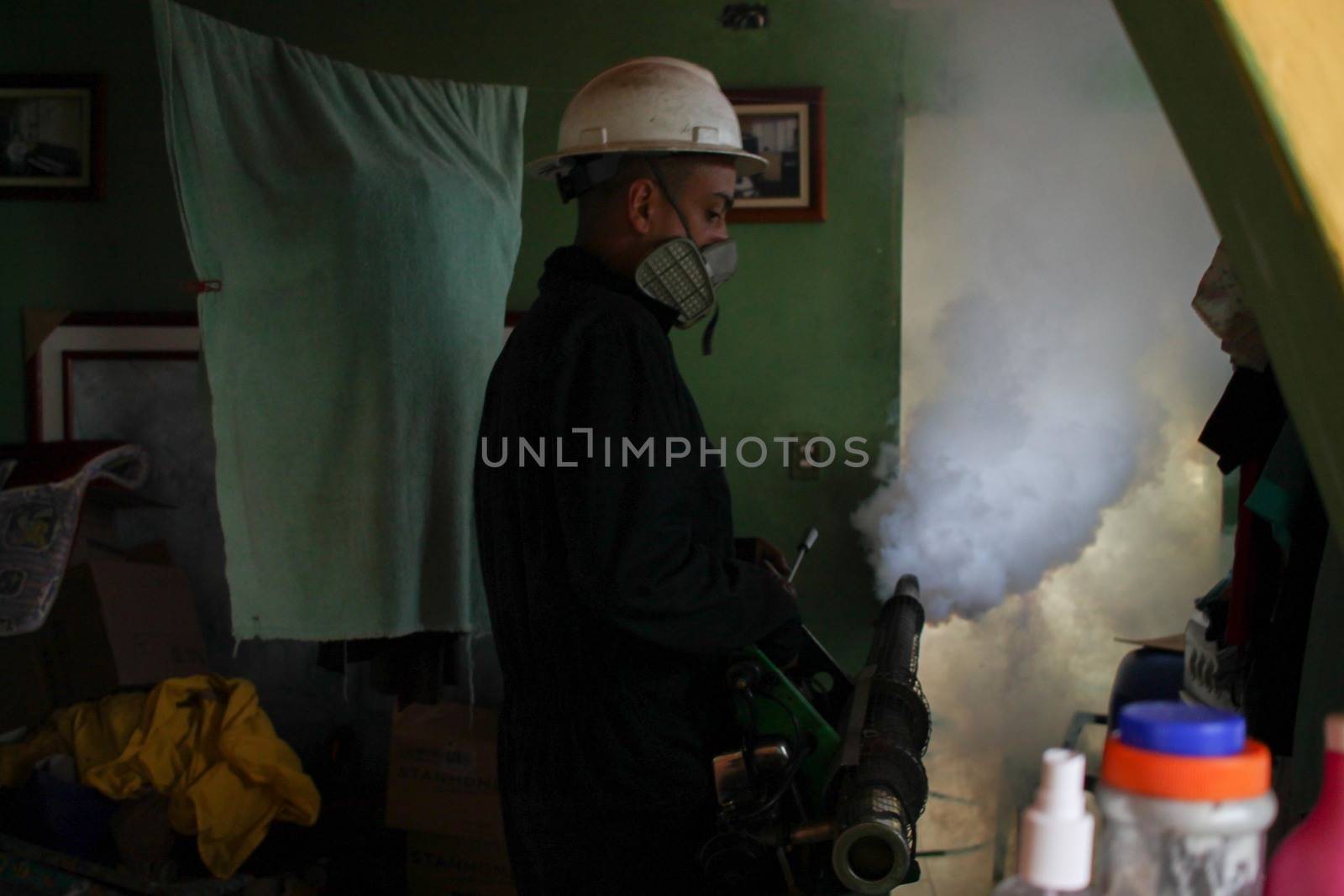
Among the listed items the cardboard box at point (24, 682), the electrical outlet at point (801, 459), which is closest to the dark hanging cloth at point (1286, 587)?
the electrical outlet at point (801, 459)

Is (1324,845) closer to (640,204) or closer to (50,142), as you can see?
(640,204)

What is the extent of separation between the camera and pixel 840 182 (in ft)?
9.96

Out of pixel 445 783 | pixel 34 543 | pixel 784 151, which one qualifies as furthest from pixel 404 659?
pixel 784 151

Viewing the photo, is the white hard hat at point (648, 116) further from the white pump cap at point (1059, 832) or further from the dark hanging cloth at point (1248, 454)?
the white pump cap at point (1059, 832)

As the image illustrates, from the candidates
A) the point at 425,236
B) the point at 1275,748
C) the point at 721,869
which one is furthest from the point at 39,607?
the point at 1275,748

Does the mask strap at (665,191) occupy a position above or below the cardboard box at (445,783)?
above

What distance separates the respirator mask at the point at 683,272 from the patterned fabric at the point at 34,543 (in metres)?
1.76

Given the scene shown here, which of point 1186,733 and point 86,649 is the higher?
Answer: point 1186,733

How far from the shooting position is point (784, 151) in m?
3.01

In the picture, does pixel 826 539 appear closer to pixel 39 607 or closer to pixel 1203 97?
pixel 39 607

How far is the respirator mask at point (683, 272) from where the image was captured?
1842 millimetres

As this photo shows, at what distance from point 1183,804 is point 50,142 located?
349cm

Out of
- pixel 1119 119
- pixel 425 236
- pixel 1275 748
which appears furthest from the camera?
pixel 1119 119

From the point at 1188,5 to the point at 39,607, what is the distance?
280cm
